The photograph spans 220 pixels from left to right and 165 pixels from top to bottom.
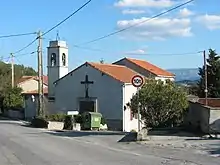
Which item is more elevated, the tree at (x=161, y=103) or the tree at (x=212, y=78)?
the tree at (x=212, y=78)

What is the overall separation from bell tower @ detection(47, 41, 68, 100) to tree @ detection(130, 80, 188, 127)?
87.1ft

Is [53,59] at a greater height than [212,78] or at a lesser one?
greater

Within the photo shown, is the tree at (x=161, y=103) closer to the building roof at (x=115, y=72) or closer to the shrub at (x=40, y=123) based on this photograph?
the shrub at (x=40, y=123)

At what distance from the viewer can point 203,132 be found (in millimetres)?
24328

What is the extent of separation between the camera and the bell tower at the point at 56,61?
52812 mm

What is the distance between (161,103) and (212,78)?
3259cm

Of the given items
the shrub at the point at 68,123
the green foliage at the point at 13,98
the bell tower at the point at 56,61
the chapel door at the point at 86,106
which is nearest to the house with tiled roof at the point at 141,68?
the bell tower at the point at 56,61

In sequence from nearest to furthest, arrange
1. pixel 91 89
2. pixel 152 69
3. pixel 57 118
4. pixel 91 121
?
pixel 91 121
pixel 57 118
pixel 91 89
pixel 152 69

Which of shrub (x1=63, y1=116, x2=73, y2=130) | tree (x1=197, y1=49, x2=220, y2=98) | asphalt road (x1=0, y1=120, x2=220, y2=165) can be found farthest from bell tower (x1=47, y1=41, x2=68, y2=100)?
asphalt road (x1=0, y1=120, x2=220, y2=165)

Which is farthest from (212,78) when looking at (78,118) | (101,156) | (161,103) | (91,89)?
(101,156)

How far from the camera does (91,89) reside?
151 feet

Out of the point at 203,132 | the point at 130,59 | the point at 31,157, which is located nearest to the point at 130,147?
the point at 31,157

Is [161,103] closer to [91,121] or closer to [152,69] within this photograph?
[91,121]

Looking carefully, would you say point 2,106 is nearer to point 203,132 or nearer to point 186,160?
point 203,132
